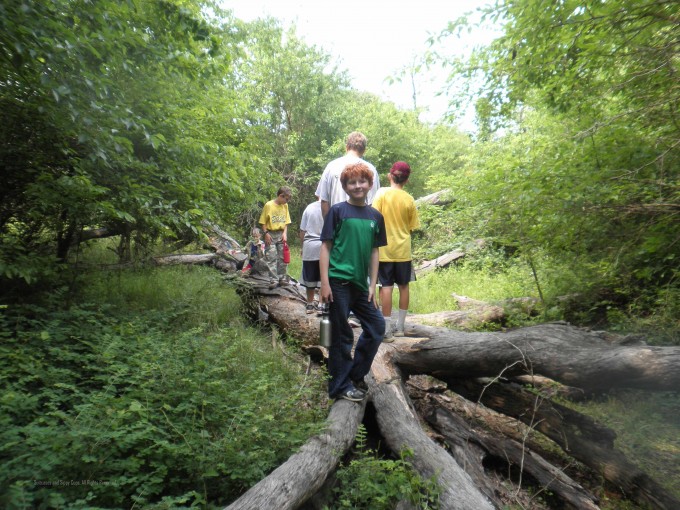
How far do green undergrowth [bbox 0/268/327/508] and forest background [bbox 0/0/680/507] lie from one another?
0.02 metres

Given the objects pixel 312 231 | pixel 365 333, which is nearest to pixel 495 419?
pixel 365 333

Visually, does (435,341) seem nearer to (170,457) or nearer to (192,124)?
(170,457)

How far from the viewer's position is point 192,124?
5336 millimetres

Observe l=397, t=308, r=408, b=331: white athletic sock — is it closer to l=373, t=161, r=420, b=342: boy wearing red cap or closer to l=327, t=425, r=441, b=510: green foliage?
l=373, t=161, r=420, b=342: boy wearing red cap

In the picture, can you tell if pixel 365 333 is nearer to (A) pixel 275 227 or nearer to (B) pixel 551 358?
(B) pixel 551 358

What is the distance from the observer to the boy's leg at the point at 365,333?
3.22m

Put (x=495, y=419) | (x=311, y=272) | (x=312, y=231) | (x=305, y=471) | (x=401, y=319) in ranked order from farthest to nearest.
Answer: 1. (x=312, y=231)
2. (x=311, y=272)
3. (x=401, y=319)
4. (x=495, y=419)
5. (x=305, y=471)

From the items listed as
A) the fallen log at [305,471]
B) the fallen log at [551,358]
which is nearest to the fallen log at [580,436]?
the fallen log at [551,358]

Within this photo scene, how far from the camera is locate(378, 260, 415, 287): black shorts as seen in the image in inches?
180

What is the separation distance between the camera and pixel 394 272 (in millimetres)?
4602

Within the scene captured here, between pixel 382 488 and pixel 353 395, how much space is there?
0.99 m

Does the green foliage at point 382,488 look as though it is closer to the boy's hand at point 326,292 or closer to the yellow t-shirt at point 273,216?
the boy's hand at point 326,292

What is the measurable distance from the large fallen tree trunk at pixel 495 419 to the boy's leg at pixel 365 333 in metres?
0.33

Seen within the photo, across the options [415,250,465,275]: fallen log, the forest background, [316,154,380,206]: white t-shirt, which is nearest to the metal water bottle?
the forest background
